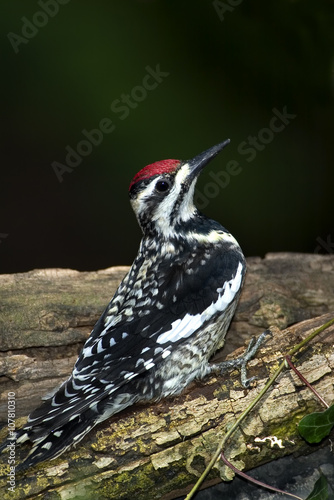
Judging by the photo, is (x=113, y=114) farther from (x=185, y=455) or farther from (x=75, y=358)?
(x=185, y=455)

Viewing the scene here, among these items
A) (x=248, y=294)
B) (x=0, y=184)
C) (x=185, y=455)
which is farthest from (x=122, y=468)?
(x=0, y=184)

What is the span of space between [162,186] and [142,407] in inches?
47.1

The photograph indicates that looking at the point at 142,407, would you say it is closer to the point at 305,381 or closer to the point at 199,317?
the point at 199,317

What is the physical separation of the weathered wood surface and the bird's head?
1.97ft

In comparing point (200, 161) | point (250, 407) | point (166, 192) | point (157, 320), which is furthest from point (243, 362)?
point (200, 161)

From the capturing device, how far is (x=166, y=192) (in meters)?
3.93

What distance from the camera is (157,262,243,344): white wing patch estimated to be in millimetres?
3570

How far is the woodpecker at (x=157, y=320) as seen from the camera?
3.39 meters

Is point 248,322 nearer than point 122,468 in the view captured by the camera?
No

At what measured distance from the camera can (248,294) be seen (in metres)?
4.40

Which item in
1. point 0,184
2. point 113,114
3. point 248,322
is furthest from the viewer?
point 0,184

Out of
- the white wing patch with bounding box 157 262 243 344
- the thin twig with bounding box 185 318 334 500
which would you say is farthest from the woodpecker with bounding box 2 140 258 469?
the thin twig with bounding box 185 318 334 500

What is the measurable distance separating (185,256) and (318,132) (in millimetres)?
1818

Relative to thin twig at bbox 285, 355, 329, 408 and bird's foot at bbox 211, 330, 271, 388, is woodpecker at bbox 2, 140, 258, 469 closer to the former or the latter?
bird's foot at bbox 211, 330, 271, 388
